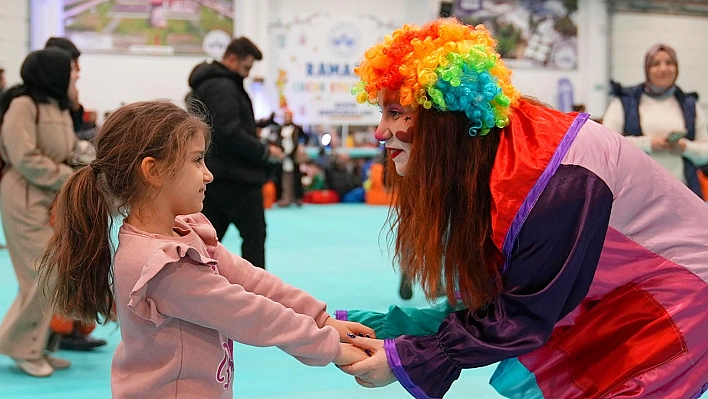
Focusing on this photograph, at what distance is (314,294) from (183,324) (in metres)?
3.98

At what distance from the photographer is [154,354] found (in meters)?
1.87

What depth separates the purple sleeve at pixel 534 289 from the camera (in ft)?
5.80

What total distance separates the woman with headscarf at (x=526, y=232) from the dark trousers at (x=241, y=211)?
2681mm

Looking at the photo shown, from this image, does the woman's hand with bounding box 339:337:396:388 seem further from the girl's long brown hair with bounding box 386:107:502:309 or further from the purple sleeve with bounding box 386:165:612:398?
the girl's long brown hair with bounding box 386:107:502:309

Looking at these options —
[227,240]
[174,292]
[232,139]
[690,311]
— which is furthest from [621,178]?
[227,240]

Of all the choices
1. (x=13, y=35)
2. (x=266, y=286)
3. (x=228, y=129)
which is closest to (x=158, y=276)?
(x=266, y=286)

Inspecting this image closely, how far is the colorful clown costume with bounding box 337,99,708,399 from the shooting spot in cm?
178

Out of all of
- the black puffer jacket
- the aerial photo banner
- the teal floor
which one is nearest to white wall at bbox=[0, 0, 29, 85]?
the aerial photo banner

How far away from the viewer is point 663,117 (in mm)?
4711

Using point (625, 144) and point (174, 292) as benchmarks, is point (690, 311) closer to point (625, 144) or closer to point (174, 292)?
point (625, 144)

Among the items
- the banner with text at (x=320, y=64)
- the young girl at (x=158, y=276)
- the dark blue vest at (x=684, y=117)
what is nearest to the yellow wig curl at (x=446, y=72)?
the young girl at (x=158, y=276)

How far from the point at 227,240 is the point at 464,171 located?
7.48 meters

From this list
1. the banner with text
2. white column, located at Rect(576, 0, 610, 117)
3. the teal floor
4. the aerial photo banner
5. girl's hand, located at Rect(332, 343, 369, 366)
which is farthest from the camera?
white column, located at Rect(576, 0, 610, 117)

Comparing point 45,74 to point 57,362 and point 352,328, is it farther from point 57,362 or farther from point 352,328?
point 352,328
